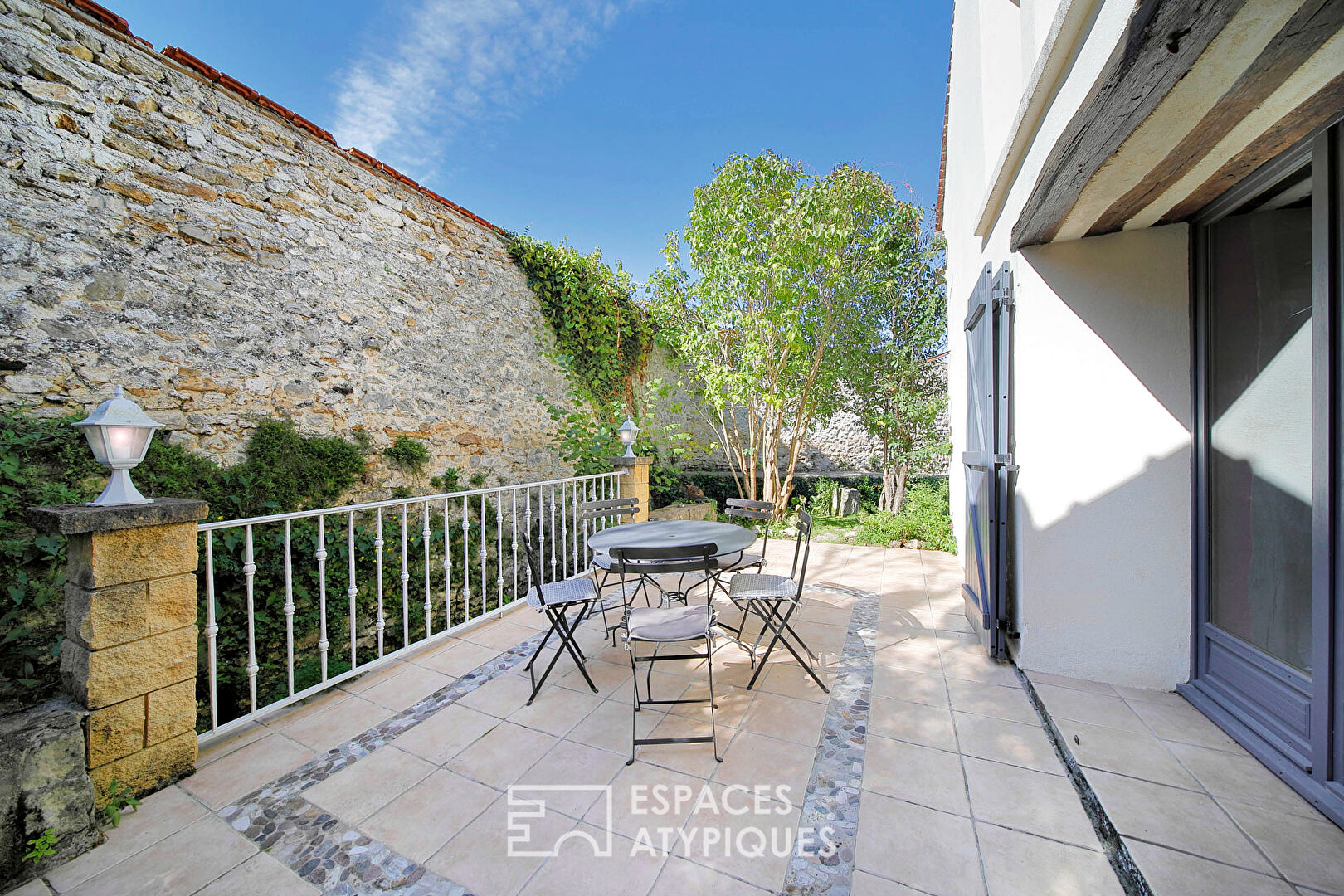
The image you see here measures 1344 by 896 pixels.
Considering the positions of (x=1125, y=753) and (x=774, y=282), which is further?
(x=774, y=282)

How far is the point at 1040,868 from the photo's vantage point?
1.40m

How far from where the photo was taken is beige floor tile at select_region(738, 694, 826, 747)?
208cm

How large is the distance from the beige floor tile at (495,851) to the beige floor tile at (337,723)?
0.90m

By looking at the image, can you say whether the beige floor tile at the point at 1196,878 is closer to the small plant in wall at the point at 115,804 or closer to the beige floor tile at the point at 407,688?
the beige floor tile at the point at 407,688

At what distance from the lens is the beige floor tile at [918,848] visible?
4.47 feet

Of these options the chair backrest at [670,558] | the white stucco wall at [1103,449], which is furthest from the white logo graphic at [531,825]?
the white stucco wall at [1103,449]

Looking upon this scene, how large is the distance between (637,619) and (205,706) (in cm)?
313

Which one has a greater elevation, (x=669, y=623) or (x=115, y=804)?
(x=669, y=623)

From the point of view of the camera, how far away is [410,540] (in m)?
4.36

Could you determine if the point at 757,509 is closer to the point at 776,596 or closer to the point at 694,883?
the point at 776,596

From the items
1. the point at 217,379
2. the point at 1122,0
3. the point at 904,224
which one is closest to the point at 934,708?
the point at 1122,0

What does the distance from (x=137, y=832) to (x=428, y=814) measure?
0.90 metres

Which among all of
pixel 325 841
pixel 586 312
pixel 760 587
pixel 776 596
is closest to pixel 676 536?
pixel 760 587

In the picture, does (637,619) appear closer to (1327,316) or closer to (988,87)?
(1327,316)
